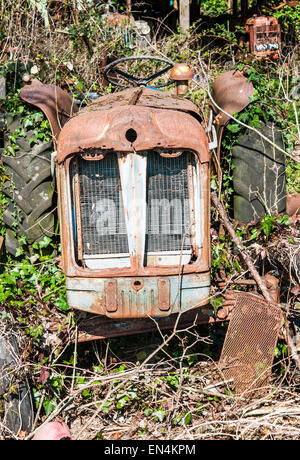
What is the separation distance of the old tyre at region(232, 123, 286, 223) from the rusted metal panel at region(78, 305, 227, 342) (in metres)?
1.10

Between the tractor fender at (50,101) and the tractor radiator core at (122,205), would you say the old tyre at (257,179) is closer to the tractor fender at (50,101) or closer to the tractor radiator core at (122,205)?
the tractor radiator core at (122,205)

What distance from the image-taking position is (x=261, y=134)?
4.20m

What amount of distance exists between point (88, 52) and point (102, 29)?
1.60 ft

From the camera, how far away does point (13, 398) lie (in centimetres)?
324

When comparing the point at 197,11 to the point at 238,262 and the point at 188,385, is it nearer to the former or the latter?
the point at 238,262

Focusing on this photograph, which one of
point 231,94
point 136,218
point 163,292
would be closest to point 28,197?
point 136,218

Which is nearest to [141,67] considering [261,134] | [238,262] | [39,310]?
[261,134]

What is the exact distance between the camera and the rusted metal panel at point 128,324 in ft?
11.1

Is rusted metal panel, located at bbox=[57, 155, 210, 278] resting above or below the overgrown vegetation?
above

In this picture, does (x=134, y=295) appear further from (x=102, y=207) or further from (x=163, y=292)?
(x=102, y=207)

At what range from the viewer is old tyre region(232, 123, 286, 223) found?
416 cm

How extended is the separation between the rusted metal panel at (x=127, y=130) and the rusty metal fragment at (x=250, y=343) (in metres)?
1.11

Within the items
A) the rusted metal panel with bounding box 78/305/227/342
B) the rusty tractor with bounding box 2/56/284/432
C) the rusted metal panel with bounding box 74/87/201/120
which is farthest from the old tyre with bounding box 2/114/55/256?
the rusted metal panel with bounding box 78/305/227/342

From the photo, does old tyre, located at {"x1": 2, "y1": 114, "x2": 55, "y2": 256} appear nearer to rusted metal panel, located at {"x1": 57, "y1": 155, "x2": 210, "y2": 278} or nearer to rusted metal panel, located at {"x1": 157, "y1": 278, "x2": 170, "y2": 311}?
rusted metal panel, located at {"x1": 57, "y1": 155, "x2": 210, "y2": 278}
